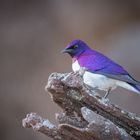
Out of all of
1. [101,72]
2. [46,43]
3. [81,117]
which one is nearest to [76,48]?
[101,72]

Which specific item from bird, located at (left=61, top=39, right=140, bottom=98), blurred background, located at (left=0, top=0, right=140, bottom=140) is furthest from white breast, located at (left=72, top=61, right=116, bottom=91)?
blurred background, located at (left=0, top=0, right=140, bottom=140)

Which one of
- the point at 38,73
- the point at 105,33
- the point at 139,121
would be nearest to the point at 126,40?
the point at 105,33

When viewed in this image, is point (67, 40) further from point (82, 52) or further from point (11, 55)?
point (82, 52)

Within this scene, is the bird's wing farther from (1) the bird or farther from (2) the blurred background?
(2) the blurred background

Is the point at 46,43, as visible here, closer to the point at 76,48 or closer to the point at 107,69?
the point at 76,48

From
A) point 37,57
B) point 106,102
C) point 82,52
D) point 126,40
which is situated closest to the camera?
point 106,102
